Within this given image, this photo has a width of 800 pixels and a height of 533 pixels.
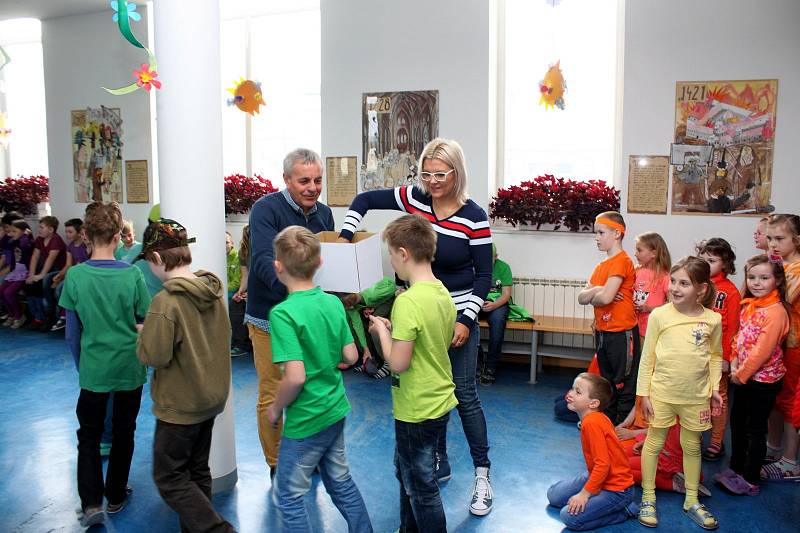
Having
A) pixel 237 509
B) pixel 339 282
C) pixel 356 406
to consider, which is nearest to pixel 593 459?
pixel 339 282

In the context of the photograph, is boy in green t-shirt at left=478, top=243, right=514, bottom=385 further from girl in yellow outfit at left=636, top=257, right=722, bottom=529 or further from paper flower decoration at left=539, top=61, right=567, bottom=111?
girl in yellow outfit at left=636, top=257, right=722, bottom=529

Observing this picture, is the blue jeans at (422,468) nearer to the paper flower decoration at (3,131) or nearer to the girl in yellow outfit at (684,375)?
the girl in yellow outfit at (684,375)

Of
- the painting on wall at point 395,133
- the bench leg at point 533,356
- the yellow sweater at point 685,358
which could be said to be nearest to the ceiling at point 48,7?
the painting on wall at point 395,133

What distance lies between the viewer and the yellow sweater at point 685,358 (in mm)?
3072

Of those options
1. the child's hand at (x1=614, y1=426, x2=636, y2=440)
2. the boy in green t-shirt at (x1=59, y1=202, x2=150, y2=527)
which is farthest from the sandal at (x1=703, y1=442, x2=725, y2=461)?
the boy in green t-shirt at (x1=59, y1=202, x2=150, y2=527)

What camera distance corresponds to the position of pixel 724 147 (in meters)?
5.28

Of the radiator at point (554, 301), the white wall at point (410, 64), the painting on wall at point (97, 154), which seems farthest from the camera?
the painting on wall at point (97, 154)

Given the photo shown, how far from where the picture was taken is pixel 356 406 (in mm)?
4898

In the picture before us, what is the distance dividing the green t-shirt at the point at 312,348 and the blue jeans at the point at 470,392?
729mm

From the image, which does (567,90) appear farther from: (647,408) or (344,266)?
(344,266)

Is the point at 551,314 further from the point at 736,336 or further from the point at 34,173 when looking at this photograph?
the point at 34,173

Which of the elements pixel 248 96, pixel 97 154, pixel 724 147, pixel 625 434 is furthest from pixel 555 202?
pixel 97 154

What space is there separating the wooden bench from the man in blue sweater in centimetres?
276

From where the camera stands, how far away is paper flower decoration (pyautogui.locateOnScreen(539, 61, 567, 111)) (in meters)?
6.27
